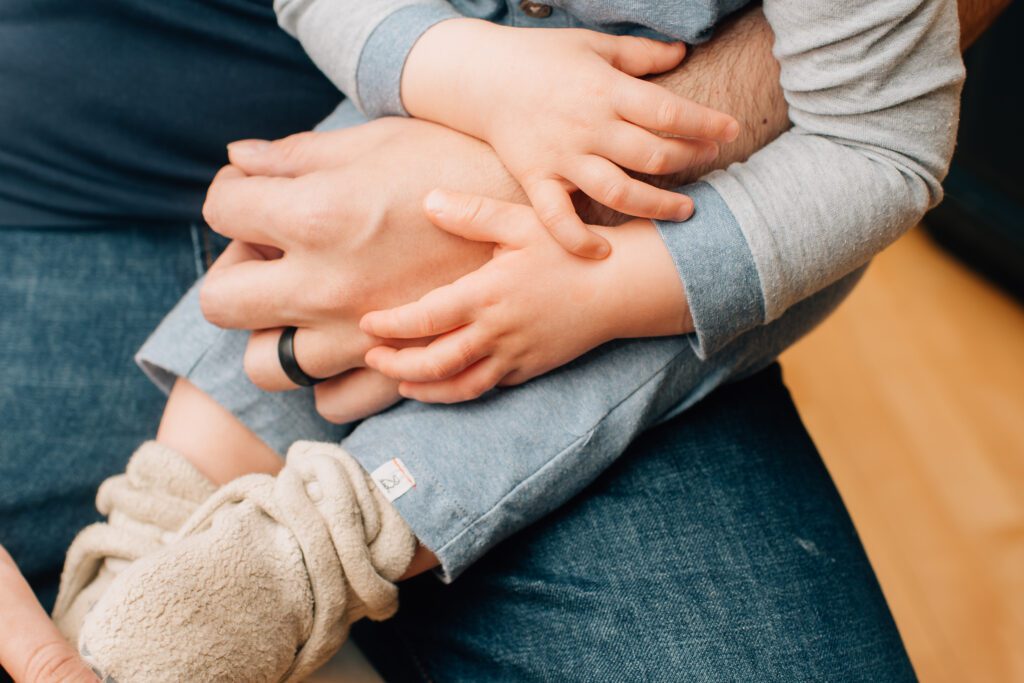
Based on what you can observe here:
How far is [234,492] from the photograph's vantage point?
0.64 meters

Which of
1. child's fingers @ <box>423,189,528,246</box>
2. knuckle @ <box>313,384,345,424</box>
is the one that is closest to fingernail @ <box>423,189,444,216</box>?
child's fingers @ <box>423,189,528,246</box>

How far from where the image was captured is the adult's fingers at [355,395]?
71 cm

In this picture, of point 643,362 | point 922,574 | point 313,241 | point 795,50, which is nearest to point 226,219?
point 313,241

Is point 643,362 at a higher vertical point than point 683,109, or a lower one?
lower

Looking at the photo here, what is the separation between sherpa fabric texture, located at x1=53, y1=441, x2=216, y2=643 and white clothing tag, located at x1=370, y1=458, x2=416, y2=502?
0.60ft

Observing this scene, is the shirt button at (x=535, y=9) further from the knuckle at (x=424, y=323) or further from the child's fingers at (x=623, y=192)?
the knuckle at (x=424, y=323)

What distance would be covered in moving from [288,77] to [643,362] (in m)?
0.49

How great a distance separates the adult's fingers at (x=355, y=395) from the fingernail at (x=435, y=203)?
0.52ft

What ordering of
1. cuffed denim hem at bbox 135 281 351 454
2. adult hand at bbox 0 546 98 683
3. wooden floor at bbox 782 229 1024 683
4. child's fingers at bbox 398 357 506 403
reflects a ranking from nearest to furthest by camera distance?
adult hand at bbox 0 546 98 683 → child's fingers at bbox 398 357 506 403 → cuffed denim hem at bbox 135 281 351 454 → wooden floor at bbox 782 229 1024 683

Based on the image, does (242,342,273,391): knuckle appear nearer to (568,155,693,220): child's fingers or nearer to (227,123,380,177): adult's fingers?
(227,123,380,177): adult's fingers

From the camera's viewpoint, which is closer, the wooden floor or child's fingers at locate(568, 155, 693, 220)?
child's fingers at locate(568, 155, 693, 220)

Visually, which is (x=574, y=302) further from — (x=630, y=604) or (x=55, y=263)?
(x=55, y=263)

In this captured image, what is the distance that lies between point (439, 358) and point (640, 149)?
221 millimetres

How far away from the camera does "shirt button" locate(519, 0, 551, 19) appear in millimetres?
733
